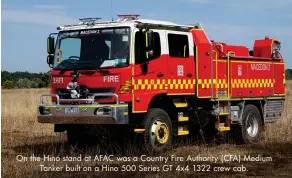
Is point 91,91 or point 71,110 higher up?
point 91,91

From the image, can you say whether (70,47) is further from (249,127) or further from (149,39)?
(249,127)

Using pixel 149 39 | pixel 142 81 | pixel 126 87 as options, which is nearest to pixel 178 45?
pixel 149 39

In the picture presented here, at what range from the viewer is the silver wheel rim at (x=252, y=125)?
1405 centimetres

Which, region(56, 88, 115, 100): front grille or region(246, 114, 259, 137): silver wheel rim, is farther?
region(246, 114, 259, 137): silver wheel rim

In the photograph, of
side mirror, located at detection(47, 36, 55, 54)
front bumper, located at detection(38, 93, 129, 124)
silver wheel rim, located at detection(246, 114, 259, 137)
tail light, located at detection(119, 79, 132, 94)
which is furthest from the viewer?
silver wheel rim, located at detection(246, 114, 259, 137)

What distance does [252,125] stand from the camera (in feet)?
46.6

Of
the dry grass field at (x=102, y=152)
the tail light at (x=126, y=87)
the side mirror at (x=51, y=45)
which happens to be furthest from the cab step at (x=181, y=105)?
the side mirror at (x=51, y=45)

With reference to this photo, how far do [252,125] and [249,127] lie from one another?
14cm

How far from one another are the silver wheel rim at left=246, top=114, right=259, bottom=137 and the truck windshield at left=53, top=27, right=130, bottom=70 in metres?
4.94

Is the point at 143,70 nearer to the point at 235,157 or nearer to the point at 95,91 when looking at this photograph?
the point at 95,91

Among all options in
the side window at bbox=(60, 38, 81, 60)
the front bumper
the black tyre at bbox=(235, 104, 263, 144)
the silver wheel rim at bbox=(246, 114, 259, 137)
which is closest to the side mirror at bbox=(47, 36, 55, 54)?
the side window at bbox=(60, 38, 81, 60)

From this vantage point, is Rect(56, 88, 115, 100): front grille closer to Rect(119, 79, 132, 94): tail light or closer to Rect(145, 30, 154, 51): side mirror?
Rect(119, 79, 132, 94): tail light

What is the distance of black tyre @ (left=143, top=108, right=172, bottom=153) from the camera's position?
428 inches

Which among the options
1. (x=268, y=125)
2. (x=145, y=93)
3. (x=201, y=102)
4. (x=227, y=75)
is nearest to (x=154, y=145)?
(x=145, y=93)
